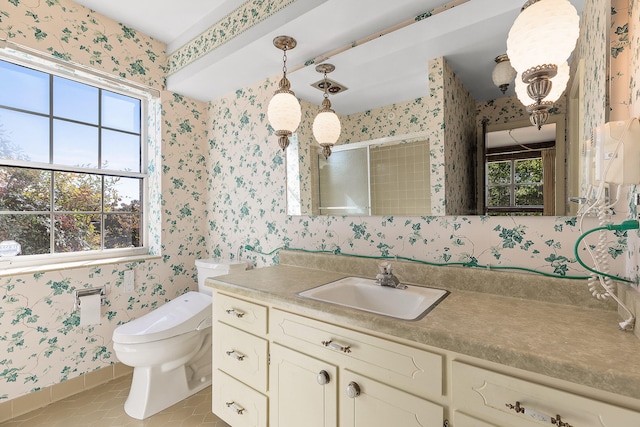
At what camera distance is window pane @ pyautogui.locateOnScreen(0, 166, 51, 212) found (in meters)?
1.79

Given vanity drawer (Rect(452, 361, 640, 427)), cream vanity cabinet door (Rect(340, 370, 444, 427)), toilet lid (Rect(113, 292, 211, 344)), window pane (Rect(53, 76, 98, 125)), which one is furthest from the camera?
window pane (Rect(53, 76, 98, 125))

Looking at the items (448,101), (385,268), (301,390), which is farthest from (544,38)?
(301,390)

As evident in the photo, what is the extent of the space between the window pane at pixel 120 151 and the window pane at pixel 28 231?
0.56 meters

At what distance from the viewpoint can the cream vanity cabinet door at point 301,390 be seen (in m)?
1.04

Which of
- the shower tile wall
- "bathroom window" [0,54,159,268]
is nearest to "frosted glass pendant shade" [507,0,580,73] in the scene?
the shower tile wall

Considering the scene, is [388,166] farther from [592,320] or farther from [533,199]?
[592,320]

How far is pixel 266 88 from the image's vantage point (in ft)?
7.06

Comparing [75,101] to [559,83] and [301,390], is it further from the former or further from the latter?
[559,83]

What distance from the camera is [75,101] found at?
6.85 ft

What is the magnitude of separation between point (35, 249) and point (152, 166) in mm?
947

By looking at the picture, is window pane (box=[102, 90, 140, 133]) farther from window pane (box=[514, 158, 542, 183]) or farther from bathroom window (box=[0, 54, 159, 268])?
window pane (box=[514, 158, 542, 183])

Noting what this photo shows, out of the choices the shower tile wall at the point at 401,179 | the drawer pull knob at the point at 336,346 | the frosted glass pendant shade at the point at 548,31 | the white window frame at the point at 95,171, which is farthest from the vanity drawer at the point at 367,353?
the white window frame at the point at 95,171

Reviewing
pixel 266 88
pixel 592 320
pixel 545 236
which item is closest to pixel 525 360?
pixel 592 320

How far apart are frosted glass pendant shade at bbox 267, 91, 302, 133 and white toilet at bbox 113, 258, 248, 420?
128cm
